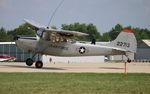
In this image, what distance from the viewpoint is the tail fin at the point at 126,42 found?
3659 cm

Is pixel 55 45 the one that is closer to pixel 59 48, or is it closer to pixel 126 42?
pixel 59 48

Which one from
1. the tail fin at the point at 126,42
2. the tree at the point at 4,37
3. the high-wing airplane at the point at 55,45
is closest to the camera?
the high-wing airplane at the point at 55,45

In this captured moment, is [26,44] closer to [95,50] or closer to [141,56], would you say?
[95,50]

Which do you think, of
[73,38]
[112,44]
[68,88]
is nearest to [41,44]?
[73,38]

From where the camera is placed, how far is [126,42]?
3672 cm

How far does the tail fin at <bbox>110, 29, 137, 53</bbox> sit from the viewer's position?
120 feet

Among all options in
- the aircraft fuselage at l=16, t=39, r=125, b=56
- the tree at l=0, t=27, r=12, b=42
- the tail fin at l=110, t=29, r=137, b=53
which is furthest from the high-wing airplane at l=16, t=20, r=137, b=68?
the tree at l=0, t=27, r=12, b=42

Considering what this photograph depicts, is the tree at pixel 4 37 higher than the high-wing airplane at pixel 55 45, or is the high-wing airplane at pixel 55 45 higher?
the tree at pixel 4 37

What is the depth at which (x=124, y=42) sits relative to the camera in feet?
121

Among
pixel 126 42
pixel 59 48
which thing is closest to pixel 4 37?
pixel 126 42

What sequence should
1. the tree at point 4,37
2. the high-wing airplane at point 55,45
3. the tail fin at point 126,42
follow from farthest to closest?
the tree at point 4,37
the tail fin at point 126,42
the high-wing airplane at point 55,45

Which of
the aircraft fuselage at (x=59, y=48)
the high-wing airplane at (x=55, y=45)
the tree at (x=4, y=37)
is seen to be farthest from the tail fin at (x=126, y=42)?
the tree at (x=4, y=37)

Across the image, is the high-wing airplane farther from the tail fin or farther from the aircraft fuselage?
the tail fin

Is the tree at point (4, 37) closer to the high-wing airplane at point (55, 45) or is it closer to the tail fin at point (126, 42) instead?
the tail fin at point (126, 42)
